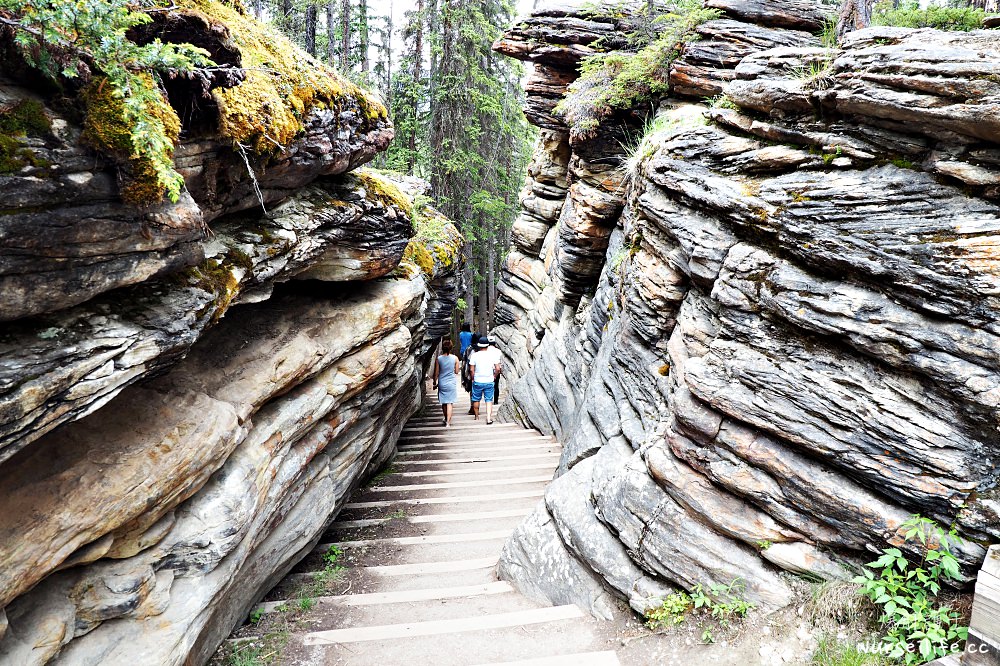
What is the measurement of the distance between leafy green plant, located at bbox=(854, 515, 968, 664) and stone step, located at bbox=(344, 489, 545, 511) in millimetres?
5230

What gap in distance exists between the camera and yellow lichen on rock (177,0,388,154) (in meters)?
4.16

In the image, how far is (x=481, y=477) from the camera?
373 inches

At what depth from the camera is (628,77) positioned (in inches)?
401

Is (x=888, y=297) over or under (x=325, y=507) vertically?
over

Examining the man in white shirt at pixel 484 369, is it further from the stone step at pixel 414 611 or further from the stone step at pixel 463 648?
the stone step at pixel 463 648

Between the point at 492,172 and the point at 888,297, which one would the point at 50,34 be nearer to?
the point at 888,297

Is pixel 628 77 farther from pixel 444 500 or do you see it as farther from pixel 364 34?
pixel 364 34

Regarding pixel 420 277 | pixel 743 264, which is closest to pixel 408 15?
pixel 420 277

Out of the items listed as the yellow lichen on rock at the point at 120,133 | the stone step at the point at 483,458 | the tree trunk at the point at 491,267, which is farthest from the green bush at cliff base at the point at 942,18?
the tree trunk at the point at 491,267

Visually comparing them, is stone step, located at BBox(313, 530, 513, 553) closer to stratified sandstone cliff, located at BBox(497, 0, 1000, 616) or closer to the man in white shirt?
stratified sandstone cliff, located at BBox(497, 0, 1000, 616)

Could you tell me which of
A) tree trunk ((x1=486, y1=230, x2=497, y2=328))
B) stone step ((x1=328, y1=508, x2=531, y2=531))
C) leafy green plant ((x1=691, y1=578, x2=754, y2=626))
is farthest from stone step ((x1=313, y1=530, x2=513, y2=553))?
tree trunk ((x1=486, y1=230, x2=497, y2=328))

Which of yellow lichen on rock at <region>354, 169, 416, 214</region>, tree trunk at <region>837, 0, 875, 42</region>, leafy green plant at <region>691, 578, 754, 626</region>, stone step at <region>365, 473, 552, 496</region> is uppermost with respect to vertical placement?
tree trunk at <region>837, 0, 875, 42</region>

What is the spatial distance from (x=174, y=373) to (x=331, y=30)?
61.9 ft

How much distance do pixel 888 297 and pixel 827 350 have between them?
618mm
